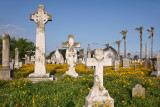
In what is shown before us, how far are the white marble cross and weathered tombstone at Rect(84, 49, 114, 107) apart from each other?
17.9ft

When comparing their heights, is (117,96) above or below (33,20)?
below

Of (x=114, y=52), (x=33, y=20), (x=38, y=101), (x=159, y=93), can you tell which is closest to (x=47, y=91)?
(x=38, y=101)

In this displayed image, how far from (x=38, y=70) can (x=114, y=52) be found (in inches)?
1400

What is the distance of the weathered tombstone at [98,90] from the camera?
4398 millimetres

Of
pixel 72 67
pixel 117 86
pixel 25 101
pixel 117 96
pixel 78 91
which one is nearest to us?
pixel 25 101

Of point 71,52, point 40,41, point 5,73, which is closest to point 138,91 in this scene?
point 40,41

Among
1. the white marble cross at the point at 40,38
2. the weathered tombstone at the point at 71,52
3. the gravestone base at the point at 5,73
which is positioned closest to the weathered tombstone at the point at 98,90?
the white marble cross at the point at 40,38

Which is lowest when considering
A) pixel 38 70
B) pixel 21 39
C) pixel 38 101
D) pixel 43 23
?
pixel 38 101

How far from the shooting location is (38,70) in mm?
9336

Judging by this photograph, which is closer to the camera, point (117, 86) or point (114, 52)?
point (117, 86)

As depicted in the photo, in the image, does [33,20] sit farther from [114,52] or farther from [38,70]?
[114,52]

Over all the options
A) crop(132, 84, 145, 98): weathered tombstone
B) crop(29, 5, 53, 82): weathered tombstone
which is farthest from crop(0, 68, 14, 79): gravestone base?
crop(132, 84, 145, 98): weathered tombstone

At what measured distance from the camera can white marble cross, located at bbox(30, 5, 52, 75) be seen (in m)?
9.35

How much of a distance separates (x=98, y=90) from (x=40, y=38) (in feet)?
20.4
